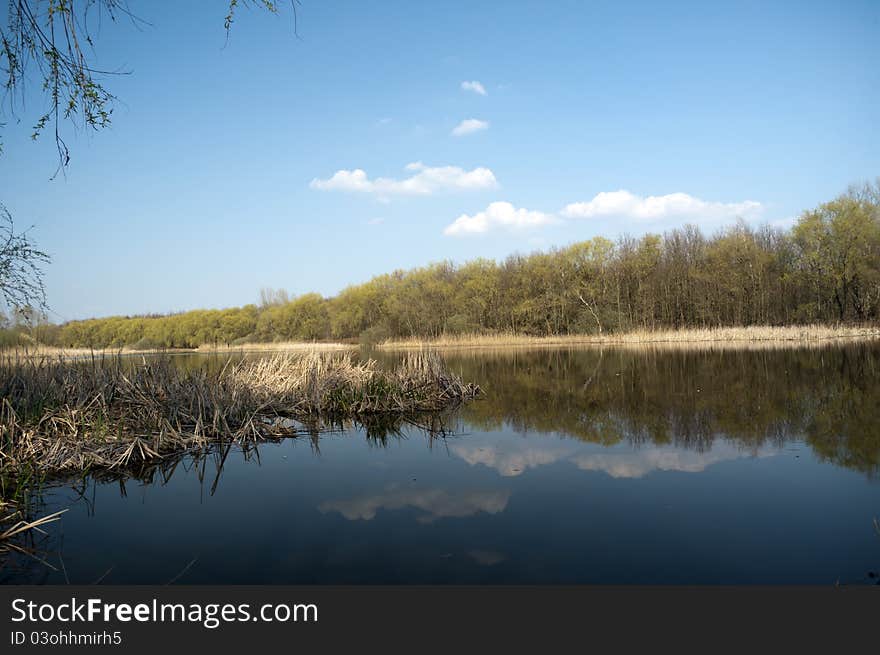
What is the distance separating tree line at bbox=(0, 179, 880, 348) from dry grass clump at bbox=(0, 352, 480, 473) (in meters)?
25.4

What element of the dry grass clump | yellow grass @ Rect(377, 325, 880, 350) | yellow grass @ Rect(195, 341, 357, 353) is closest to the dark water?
the dry grass clump

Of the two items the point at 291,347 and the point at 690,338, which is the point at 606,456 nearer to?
the point at 690,338

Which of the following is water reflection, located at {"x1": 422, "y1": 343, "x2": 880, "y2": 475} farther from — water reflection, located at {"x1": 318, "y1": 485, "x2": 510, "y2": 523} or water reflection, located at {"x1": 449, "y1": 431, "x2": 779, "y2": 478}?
water reflection, located at {"x1": 318, "y1": 485, "x2": 510, "y2": 523}

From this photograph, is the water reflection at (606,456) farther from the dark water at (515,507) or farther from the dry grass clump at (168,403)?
the dry grass clump at (168,403)

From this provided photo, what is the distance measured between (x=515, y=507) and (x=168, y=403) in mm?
6633

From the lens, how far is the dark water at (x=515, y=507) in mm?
3619

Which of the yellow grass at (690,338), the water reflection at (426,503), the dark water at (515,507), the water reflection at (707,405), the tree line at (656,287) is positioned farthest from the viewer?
the tree line at (656,287)

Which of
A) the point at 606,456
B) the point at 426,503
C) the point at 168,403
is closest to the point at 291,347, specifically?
the point at 168,403

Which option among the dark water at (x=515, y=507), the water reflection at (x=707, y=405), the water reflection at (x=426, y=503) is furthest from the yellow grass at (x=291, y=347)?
the water reflection at (x=426, y=503)

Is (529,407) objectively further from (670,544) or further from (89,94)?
(89,94)

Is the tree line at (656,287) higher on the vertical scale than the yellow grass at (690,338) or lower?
higher

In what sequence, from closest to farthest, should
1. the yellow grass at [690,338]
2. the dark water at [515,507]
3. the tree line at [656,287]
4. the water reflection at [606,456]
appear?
the dark water at [515,507] < the water reflection at [606,456] < the yellow grass at [690,338] < the tree line at [656,287]

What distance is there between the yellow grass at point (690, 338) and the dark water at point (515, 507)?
767 inches

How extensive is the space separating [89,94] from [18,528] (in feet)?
12.4
